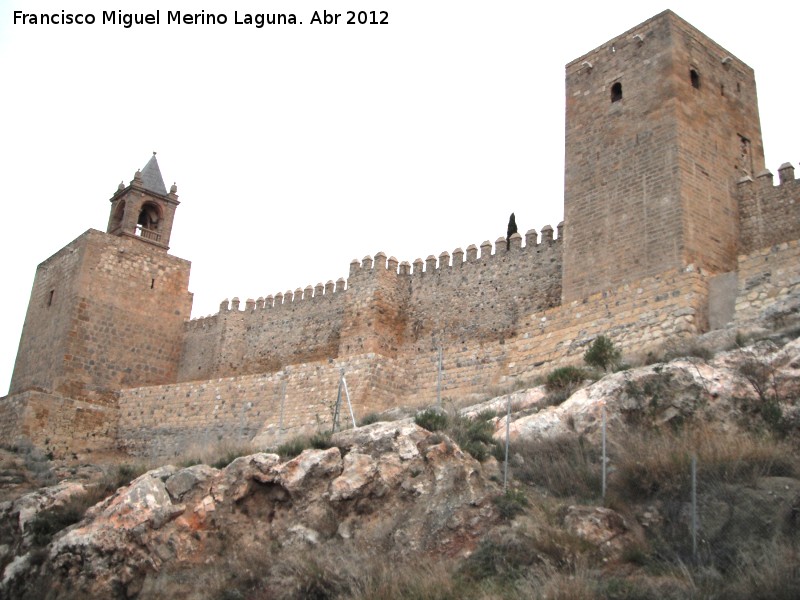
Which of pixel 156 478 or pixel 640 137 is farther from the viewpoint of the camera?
pixel 640 137

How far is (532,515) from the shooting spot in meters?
9.38

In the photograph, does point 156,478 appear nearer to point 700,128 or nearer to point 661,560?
point 661,560

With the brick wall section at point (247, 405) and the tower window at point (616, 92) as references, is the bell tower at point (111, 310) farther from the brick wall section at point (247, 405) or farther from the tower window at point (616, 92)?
the tower window at point (616, 92)

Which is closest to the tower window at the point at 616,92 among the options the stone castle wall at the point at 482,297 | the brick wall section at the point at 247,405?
the stone castle wall at the point at 482,297

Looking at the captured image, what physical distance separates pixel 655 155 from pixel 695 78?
200cm

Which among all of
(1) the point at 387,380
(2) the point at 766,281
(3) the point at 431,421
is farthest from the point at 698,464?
(1) the point at 387,380

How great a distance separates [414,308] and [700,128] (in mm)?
8218

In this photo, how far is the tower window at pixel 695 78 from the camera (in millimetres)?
17219

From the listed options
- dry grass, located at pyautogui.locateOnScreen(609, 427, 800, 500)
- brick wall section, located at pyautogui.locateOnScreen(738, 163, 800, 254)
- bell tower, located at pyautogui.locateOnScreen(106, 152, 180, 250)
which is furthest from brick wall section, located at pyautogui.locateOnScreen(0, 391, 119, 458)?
dry grass, located at pyautogui.locateOnScreen(609, 427, 800, 500)

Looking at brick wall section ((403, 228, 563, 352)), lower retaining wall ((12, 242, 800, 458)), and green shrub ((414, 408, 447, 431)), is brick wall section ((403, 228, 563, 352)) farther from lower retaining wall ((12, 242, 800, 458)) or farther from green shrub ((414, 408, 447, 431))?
green shrub ((414, 408, 447, 431))

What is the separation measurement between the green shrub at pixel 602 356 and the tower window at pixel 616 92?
5931mm

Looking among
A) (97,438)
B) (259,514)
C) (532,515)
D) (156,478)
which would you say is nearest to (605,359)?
(532,515)

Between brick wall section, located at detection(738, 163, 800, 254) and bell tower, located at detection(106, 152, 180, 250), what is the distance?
16.8m

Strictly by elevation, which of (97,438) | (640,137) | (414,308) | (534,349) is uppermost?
(640,137)
